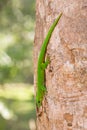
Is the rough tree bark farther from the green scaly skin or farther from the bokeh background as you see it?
the bokeh background

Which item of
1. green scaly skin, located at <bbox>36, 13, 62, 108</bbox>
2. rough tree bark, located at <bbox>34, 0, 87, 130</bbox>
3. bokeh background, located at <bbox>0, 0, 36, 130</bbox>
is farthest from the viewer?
bokeh background, located at <bbox>0, 0, 36, 130</bbox>

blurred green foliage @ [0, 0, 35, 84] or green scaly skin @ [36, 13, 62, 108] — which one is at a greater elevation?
blurred green foliage @ [0, 0, 35, 84]

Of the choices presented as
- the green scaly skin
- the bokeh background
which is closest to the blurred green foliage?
the bokeh background

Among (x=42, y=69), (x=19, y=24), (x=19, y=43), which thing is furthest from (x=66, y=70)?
(x=19, y=24)

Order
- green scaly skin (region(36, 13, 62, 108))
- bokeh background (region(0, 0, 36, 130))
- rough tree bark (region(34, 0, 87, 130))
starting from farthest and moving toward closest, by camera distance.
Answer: bokeh background (region(0, 0, 36, 130)) < green scaly skin (region(36, 13, 62, 108)) < rough tree bark (region(34, 0, 87, 130))

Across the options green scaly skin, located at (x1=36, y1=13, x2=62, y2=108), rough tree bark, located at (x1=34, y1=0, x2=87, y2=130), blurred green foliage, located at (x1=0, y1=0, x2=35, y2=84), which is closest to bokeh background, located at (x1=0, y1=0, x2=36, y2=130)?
blurred green foliage, located at (x1=0, y1=0, x2=35, y2=84)

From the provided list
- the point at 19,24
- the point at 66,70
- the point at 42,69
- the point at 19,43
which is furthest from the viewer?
the point at 19,24

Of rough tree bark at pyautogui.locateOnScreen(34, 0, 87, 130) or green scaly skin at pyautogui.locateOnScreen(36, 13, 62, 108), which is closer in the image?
rough tree bark at pyautogui.locateOnScreen(34, 0, 87, 130)

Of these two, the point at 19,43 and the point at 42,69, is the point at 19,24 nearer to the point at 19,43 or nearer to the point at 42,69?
the point at 19,43
